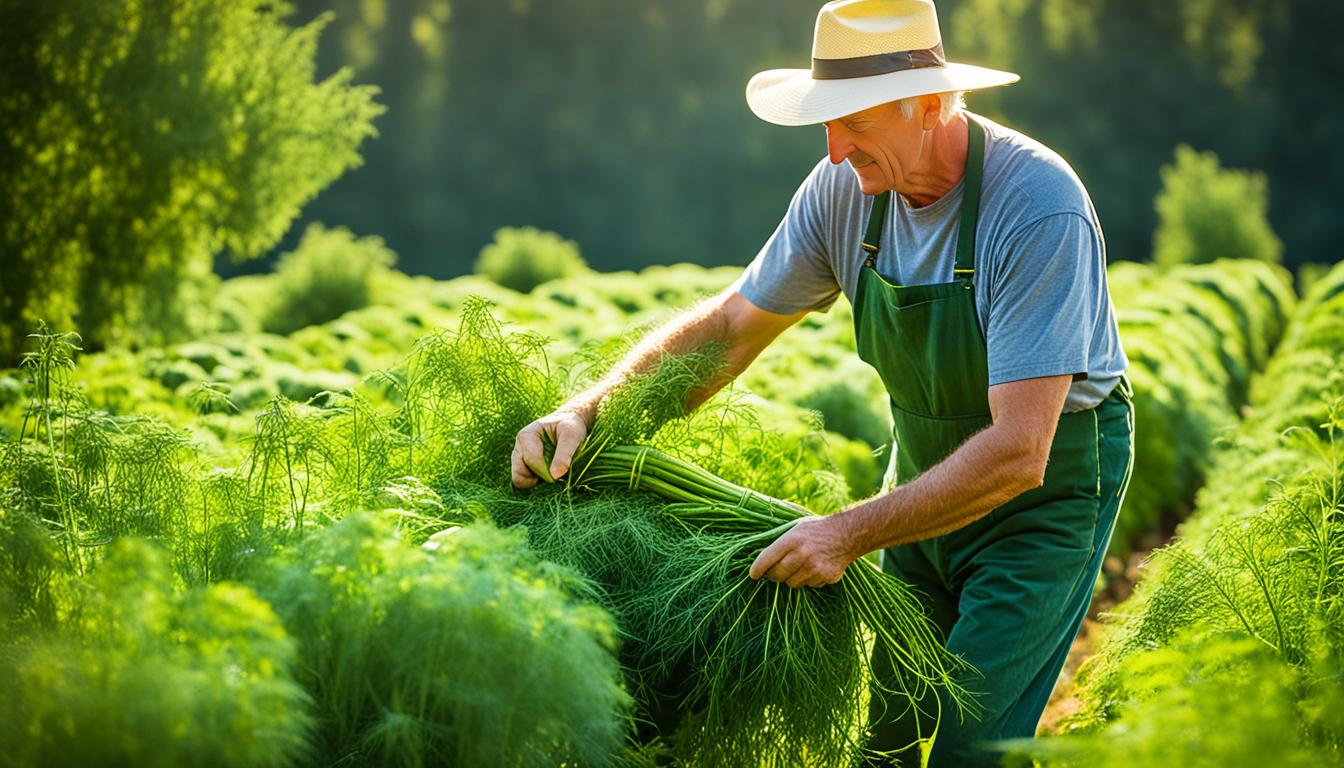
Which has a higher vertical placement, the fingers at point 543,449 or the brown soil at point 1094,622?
the fingers at point 543,449

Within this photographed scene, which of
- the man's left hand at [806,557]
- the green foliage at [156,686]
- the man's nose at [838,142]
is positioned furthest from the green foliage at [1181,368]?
the green foliage at [156,686]

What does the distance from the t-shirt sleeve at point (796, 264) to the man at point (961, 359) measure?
0.6 inches

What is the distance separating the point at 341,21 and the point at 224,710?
3089cm

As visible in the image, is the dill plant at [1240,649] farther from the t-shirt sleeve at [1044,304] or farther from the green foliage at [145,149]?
the green foliage at [145,149]

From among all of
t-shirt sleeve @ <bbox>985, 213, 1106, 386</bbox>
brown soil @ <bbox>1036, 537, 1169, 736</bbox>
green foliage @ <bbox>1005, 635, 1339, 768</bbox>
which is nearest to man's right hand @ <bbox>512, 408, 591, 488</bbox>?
t-shirt sleeve @ <bbox>985, 213, 1106, 386</bbox>

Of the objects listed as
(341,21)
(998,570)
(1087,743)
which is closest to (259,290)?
(998,570)

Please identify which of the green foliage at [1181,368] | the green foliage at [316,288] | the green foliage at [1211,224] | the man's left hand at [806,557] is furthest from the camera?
the green foliage at [1211,224]

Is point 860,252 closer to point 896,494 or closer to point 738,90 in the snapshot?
point 896,494

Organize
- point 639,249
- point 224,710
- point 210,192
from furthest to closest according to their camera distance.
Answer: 1. point 639,249
2. point 210,192
3. point 224,710

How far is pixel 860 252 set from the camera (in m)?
3.35

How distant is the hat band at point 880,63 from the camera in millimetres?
3016

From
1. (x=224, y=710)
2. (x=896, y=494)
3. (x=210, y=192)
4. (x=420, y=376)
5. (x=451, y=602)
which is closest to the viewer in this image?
(x=224, y=710)

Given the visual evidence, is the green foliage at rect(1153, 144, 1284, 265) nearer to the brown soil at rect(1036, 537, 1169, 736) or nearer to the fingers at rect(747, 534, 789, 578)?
the brown soil at rect(1036, 537, 1169, 736)

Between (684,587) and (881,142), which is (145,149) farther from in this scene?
(684,587)
